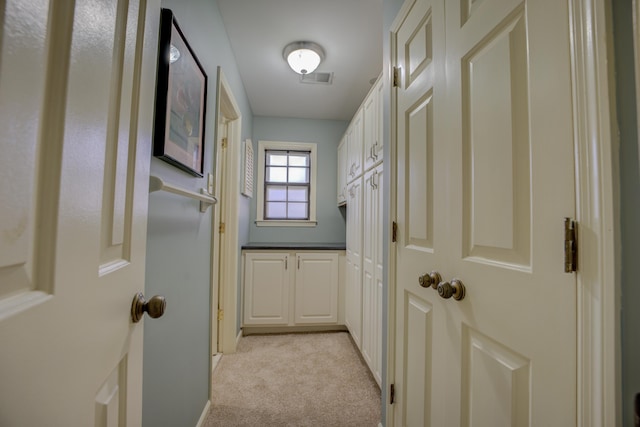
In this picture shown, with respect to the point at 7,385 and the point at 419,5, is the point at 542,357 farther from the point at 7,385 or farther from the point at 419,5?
the point at 419,5

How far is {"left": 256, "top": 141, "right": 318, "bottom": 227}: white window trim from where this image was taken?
11.3 feet

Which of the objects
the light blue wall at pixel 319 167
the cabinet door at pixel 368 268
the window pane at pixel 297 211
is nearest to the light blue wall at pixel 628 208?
the cabinet door at pixel 368 268

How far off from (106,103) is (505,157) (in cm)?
83

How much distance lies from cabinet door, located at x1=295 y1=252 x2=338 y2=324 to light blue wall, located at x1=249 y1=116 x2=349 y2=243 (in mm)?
707

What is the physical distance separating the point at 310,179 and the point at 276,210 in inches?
24.2

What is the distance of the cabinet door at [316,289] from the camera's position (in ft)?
9.21

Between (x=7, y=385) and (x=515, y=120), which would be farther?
(x=515, y=120)

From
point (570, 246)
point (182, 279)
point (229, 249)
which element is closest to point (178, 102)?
point (182, 279)

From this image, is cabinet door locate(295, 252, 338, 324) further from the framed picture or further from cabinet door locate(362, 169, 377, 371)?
the framed picture

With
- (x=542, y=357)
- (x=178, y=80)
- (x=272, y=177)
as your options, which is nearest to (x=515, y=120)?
(x=542, y=357)

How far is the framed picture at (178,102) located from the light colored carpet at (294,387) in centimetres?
144

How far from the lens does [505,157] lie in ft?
2.13

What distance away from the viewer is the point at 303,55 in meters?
2.12

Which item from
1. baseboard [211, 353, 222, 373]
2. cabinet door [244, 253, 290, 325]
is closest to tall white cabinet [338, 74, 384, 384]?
cabinet door [244, 253, 290, 325]
